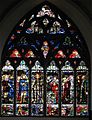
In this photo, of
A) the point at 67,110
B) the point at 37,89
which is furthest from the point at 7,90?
the point at 67,110

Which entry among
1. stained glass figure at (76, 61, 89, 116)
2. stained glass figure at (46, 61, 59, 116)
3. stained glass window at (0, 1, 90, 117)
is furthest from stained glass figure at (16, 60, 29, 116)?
stained glass figure at (76, 61, 89, 116)

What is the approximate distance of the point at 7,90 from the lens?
41.5ft

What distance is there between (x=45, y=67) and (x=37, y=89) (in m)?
0.65

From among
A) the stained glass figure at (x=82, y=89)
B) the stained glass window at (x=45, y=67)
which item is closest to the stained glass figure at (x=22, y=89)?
the stained glass window at (x=45, y=67)

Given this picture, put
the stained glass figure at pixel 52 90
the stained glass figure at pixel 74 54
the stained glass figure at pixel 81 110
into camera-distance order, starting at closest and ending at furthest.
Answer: the stained glass figure at pixel 81 110 → the stained glass figure at pixel 52 90 → the stained glass figure at pixel 74 54

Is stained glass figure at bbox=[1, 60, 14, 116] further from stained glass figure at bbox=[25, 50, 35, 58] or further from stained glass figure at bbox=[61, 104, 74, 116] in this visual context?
Answer: stained glass figure at bbox=[61, 104, 74, 116]

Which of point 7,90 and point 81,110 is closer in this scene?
point 81,110

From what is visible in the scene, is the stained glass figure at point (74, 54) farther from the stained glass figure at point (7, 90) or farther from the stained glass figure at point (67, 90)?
the stained glass figure at point (7, 90)

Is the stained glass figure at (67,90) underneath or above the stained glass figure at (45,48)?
underneath

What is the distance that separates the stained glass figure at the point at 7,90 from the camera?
12.6 meters

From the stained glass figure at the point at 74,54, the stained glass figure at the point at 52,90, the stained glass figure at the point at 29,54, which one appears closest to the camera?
the stained glass figure at the point at 52,90

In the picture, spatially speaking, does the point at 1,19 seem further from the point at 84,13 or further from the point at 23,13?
the point at 84,13

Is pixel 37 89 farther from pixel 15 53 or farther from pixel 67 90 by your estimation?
pixel 15 53

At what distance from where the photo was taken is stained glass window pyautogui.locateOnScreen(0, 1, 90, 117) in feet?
41.1
